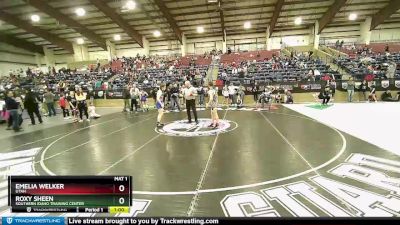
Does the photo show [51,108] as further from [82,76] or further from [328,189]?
[328,189]

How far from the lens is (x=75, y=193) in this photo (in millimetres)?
1805

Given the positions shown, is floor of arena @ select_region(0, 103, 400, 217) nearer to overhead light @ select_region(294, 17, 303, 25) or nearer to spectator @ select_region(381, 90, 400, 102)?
spectator @ select_region(381, 90, 400, 102)

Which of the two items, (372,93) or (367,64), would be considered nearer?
(372,93)

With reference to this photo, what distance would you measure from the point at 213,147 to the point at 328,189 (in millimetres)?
3413

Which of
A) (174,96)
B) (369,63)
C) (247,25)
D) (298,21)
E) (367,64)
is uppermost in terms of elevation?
(298,21)

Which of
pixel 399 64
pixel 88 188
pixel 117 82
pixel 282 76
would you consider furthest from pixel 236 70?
pixel 88 188

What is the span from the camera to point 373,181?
15.1ft

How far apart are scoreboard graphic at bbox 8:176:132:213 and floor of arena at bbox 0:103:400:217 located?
6.74ft

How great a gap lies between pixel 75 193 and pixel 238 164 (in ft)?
14.1

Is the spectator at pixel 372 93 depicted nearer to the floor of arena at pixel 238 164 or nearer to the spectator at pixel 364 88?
the spectator at pixel 364 88

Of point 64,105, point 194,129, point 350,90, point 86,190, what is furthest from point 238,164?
point 350,90

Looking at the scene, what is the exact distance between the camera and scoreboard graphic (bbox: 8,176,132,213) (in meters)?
1.78

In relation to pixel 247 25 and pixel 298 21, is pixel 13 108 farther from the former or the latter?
pixel 298 21

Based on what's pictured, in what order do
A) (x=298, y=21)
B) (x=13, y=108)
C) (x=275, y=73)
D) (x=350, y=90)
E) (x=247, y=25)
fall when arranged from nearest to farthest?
(x=13, y=108)
(x=350, y=90)
(x=275, y=73)
(x=298, y=21)
(x=247, y=25)
